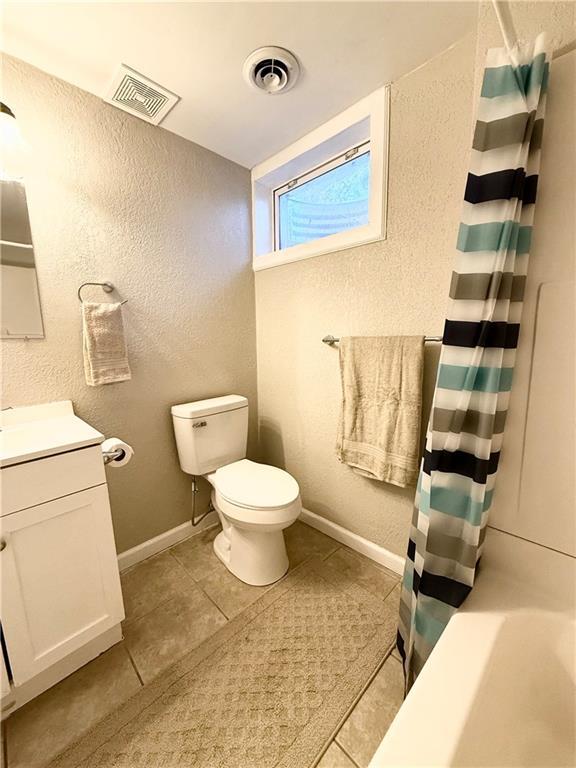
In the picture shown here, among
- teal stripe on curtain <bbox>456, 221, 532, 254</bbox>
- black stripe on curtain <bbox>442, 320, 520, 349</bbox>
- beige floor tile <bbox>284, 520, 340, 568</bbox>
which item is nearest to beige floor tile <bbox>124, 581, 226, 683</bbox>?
beige floor tile <bbox>284, 520, 340, 568</bbox>

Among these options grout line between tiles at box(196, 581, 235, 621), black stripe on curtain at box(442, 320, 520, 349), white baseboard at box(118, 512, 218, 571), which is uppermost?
black stripe on curtain at box(442, 320, 520, 349)

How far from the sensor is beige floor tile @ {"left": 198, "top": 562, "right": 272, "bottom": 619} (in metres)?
1.35

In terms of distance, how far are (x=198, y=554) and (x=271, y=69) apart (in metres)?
2.24

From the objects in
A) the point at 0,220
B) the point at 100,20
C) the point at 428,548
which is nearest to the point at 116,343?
the point at 0,220

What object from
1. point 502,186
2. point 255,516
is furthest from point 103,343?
point 502,186

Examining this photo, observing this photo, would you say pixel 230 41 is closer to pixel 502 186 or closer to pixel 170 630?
pixel 502 186

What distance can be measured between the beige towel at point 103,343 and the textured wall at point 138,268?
0.06 meters

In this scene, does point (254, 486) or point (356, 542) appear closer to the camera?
point (254, 486)

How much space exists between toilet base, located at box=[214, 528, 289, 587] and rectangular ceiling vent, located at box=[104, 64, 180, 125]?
6.31ft

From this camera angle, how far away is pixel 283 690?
3.41ft

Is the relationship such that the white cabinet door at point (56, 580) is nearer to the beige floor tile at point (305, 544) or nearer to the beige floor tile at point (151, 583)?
the beige floor tile at point (151, 583)

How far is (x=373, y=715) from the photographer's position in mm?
972

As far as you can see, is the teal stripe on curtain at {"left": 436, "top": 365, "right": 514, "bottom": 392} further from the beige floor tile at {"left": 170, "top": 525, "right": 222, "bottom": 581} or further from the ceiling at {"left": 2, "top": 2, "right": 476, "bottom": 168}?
the beige floor tile at {"left": 170, "top": 525, "right": 222, "bottom": 581}

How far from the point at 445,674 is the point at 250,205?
2.18 m
